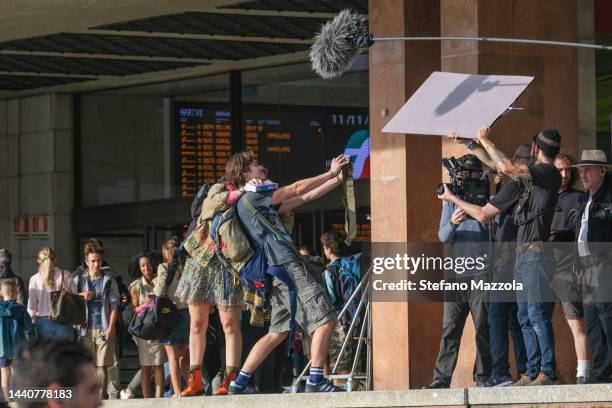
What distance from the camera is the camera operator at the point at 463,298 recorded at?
389 inches

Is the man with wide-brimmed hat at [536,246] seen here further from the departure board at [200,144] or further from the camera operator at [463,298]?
the departure board at [200,144]

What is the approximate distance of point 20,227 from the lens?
22.0m

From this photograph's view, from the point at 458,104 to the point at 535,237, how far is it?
100 centimetres

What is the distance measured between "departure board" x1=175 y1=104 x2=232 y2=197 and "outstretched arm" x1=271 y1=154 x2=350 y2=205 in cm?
952

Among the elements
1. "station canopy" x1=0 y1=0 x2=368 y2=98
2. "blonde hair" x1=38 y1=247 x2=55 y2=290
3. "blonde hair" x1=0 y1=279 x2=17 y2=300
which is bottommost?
"blonde hair" x1=0 y1=279 x2=17 y2=300

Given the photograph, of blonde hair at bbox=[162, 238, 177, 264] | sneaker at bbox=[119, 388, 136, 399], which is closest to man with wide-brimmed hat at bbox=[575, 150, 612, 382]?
blonde hair at bbox=[162, 238, 177, 264]

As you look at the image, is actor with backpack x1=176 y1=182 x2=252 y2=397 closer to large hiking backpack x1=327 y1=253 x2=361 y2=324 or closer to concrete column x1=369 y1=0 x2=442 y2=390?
concrete column x1=369 y1=0 x2=442 y2=390

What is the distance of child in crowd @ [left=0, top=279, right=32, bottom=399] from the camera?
13.9 metres

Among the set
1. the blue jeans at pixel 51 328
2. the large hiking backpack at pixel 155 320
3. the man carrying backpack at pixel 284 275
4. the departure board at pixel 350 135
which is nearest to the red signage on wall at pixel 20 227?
the departure board at pixel 350 135

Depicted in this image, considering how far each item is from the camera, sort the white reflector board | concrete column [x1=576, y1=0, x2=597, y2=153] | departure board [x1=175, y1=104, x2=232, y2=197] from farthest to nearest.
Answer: departure board [x1=175, y1=104, x2=232, y2=197]
concrete column [x1=576, y1=0, x2=597, y2=153]
the white reflector board

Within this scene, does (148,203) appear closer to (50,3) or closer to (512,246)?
(50,3)

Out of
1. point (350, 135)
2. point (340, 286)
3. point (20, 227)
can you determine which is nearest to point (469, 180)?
point (340, 286)

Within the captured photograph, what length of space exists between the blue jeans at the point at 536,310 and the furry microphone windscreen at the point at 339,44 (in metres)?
1.71

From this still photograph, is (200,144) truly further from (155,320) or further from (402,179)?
(402,179)
